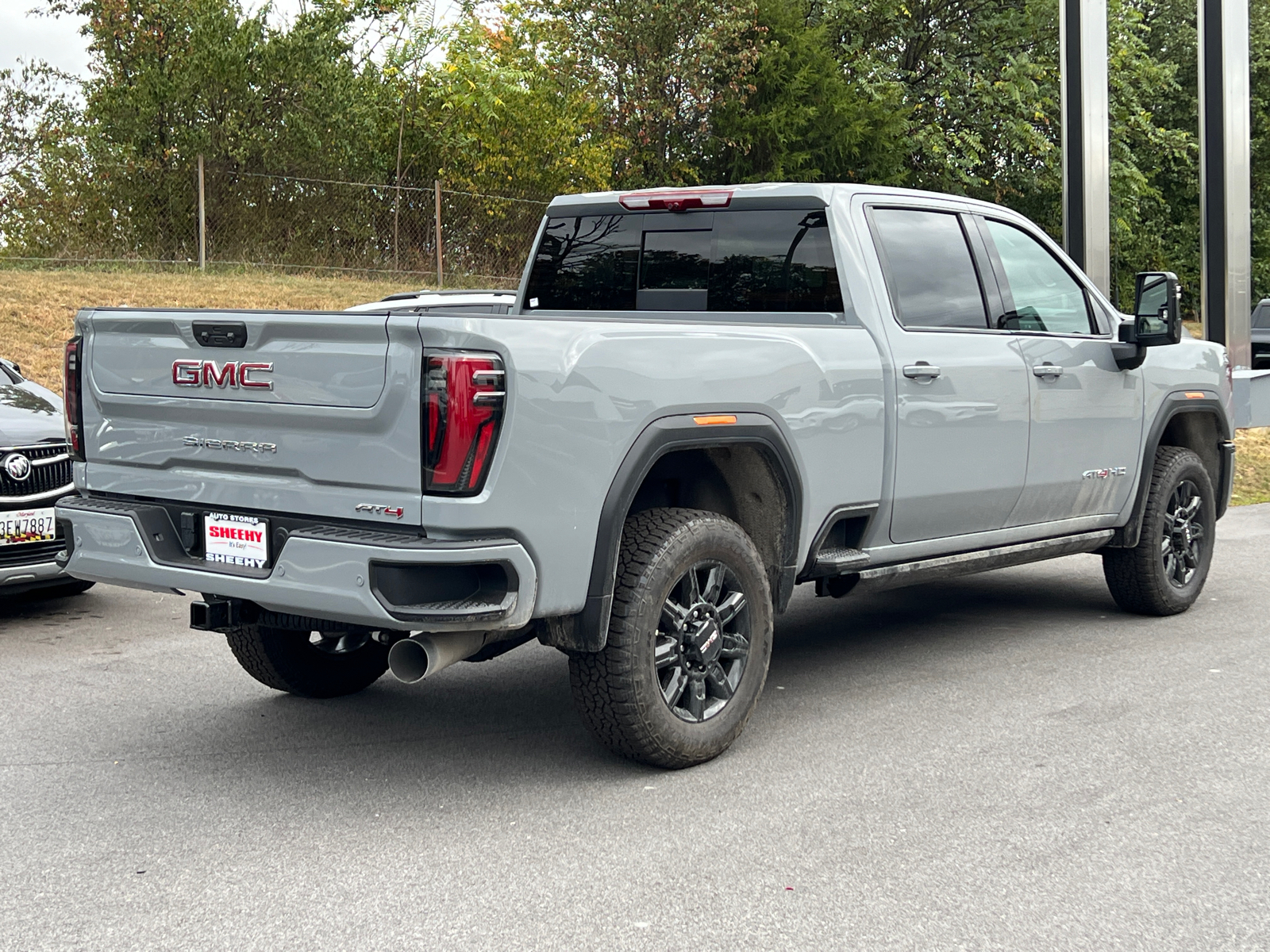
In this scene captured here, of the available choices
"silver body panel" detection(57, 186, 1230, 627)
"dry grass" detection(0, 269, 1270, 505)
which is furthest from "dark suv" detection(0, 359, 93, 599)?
"dry grass" detection(0, 269, 1270, 505)

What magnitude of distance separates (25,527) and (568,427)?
3.93m

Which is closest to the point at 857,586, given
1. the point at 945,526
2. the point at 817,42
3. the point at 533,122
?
the point at 945,526

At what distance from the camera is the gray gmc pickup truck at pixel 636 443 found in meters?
4.21

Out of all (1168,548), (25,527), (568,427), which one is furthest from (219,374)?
(1168,548)

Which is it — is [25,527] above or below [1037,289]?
below

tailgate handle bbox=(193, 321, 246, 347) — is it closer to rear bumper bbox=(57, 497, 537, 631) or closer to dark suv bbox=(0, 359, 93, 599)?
rear bumper bbox=(57, 497, 537, 631)

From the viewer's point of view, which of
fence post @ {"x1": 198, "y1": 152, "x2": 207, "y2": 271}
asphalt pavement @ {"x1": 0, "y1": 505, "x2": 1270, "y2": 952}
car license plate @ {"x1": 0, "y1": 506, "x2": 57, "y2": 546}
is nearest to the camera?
asphalt pavement @ {"x1": 0, "y1": 505, "x2": 1270, "y2": 952}

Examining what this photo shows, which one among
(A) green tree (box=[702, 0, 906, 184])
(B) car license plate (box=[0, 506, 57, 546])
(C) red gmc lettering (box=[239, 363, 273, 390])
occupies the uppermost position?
(A) green tree (box=[702, 0, 906, 184])

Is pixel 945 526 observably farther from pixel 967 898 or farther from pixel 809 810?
pixel 967 898

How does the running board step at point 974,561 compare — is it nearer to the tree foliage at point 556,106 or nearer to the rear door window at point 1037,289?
the rear door window at point 1037,289

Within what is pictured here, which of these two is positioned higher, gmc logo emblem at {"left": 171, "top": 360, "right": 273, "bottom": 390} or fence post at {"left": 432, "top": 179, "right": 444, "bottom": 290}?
fence post at {"left": 432, "top": 179, "right": 444, "bottom": 290}

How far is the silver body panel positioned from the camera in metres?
4.20

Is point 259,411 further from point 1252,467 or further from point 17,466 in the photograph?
point 1252,467

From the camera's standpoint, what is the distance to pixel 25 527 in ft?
23.4
